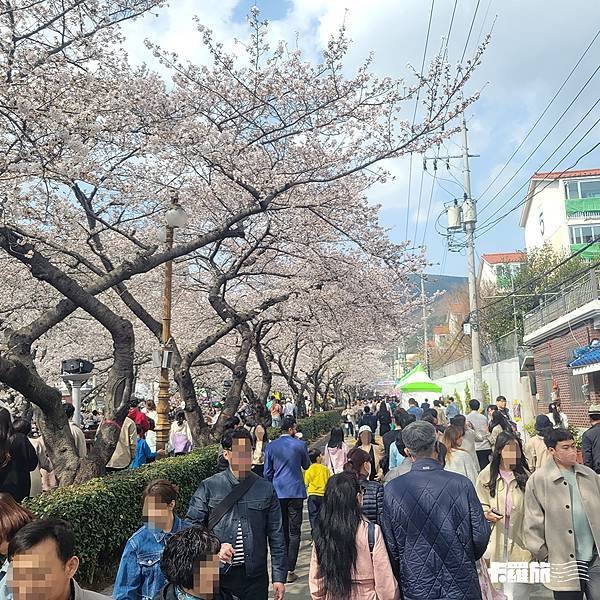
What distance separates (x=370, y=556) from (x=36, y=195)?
902cm

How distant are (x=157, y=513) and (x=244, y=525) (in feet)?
1.83

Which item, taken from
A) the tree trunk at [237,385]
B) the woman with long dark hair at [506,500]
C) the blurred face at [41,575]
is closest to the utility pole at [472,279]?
the tree trunk at [237,385]

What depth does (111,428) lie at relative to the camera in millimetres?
7953

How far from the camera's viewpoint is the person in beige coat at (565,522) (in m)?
4.12

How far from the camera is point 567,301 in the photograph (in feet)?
66.9

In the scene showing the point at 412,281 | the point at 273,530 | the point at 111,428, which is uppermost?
the point at 412,281

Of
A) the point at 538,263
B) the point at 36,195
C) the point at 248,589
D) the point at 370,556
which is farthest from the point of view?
the point at 538,263

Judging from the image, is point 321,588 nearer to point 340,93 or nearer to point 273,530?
point 273,530

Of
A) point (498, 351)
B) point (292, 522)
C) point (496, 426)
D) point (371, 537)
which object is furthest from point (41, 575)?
point (498, 351)

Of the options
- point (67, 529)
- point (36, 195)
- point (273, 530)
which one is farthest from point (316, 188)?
point (67, 529)

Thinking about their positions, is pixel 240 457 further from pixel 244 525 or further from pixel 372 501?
pixel 372 501

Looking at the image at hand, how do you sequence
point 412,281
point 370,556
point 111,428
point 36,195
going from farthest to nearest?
point 412,281 < point 36,195 < point 111,428 < point 370,556

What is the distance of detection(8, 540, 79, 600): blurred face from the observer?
85.7 inches

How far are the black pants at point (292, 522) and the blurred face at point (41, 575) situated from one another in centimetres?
500
